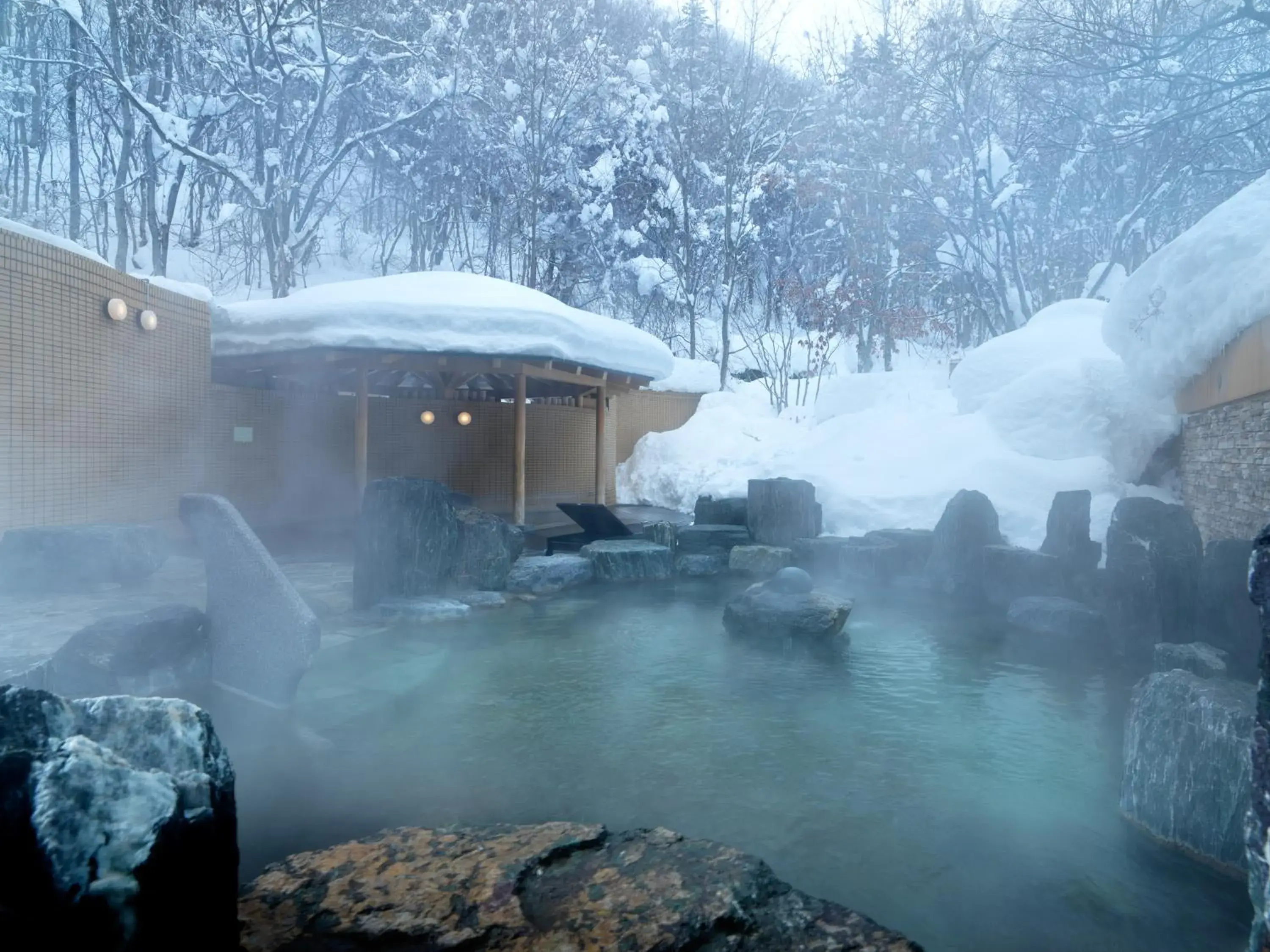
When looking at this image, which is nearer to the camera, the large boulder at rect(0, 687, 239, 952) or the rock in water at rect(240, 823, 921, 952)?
the large boulder at rect(0, 687, 239, 952)

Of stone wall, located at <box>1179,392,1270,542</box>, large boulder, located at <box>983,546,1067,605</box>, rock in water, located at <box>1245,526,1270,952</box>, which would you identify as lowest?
large boulder, located at <box>983,546,1067,605</box>

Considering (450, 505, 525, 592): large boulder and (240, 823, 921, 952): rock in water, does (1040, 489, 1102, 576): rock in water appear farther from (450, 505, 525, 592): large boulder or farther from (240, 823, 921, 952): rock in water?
(240, 823, 921, 952): rock in water

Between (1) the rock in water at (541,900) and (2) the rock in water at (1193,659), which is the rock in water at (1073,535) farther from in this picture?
(1) the rock in water at (541,900)

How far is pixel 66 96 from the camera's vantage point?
18.6m

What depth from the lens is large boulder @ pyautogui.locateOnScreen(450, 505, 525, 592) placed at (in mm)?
7477

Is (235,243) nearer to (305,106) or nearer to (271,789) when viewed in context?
(305,106)

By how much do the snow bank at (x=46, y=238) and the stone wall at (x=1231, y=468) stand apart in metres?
9.55

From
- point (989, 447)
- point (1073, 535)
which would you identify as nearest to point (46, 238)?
point (1073, 535)

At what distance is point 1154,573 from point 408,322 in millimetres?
7643

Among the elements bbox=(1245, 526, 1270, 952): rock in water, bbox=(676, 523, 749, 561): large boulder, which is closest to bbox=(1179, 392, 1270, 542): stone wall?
bbox=(676, 523, 749, 561): large boulder

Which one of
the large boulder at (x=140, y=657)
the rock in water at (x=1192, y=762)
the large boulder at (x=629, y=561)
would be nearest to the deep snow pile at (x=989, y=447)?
the large boulder at (x=629, y=561)

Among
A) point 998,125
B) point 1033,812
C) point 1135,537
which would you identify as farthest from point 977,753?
point 998,125

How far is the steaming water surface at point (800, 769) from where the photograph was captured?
2723 mm

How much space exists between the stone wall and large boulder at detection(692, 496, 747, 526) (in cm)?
497
